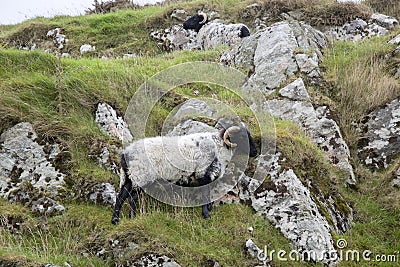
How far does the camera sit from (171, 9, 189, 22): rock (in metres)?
20.7

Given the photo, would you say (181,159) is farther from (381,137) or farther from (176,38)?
(176,38)

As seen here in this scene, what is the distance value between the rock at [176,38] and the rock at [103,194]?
35.8ft

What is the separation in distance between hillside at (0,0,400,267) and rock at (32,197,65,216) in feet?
0.08

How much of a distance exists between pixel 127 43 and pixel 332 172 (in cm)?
1218

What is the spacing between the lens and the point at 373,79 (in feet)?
40.5

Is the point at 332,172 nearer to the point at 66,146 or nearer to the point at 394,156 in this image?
the point at 394,156

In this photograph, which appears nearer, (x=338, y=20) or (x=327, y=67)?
(x=327, y=67)

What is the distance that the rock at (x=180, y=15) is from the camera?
2072 cm

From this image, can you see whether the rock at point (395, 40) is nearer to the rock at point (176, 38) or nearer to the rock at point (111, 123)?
the rock at point (176, 38)

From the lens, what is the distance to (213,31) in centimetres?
1827

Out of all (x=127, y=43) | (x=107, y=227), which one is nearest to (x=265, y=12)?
(x=127, y=43)

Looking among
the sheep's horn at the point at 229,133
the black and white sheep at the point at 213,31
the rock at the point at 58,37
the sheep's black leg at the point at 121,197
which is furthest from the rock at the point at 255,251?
the rock at the point at 58,37

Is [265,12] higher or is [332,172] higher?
[265,12]

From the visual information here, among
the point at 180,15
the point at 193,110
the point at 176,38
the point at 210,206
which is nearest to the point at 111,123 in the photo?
the point at 193,110
